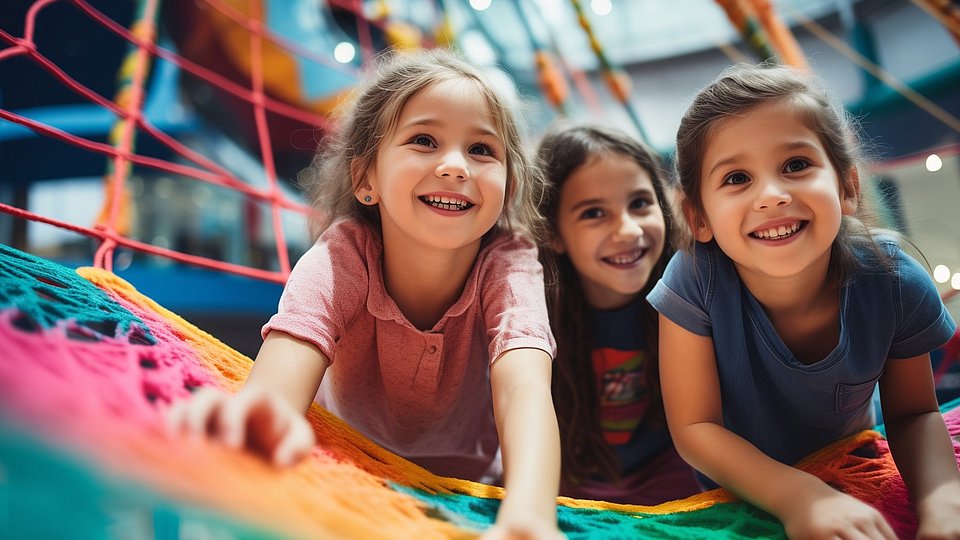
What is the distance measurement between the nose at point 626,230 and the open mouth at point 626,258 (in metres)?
0.03

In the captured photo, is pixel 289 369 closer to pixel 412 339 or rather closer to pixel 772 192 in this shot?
pixel 412 339

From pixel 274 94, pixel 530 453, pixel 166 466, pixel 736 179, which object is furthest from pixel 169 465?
pixel 274 94

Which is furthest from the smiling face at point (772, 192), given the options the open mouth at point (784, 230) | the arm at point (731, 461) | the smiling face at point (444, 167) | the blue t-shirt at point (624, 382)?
the blue t-shirt at point (624, 382)

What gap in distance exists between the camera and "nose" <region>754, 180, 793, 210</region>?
1.76ft

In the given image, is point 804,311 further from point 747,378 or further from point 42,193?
point 42,193

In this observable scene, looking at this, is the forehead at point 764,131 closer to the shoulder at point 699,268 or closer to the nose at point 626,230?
the shoulder at point 699,268

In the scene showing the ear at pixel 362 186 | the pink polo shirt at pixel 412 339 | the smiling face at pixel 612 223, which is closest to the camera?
the pink polo shirt at pixel 412 339

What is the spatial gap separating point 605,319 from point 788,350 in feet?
1.00

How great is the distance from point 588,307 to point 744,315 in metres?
0.31

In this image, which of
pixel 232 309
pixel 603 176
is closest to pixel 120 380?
pixel 603 176

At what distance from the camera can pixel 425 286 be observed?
721 millimetres

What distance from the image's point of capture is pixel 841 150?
0.59m

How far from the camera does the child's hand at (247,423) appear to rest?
0.32 metres

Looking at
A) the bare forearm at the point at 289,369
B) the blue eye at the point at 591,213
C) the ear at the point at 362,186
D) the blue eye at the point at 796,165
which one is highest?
the blue eye at the point at 591,213
